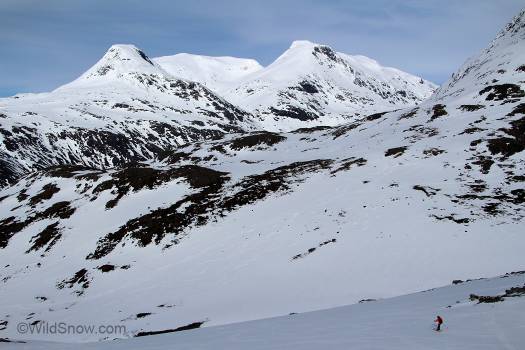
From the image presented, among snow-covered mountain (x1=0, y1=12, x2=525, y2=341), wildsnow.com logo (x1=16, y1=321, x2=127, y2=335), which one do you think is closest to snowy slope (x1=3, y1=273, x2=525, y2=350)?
snow-covered mountain (x1=0, y1=12, x2=525, y2=341)

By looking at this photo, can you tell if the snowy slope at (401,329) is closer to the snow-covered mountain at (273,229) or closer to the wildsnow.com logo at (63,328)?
the snow-covered mountain at (273,229)

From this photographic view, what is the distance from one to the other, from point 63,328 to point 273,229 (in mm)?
17377

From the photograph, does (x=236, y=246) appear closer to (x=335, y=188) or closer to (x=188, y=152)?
(x=335, y=188)

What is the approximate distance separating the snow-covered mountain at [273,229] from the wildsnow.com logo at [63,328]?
829 mm

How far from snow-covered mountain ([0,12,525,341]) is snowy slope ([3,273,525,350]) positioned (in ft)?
20.3

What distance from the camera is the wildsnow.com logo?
25.6m

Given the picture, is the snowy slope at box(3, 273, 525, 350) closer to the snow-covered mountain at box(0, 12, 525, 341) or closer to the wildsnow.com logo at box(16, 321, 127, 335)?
the snow-covered mountain at box(0, 12, 525, 341)

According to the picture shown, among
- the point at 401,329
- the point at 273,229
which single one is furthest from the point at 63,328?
the point at 401,329

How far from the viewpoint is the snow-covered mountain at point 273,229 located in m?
26.4

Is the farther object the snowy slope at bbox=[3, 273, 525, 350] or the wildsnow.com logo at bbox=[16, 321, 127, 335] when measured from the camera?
the wildsnow.com logo at bbox=[16, 321, 127, 335]

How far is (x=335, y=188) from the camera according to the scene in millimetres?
43219

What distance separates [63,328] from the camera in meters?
27.0

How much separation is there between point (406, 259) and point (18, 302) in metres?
29.7

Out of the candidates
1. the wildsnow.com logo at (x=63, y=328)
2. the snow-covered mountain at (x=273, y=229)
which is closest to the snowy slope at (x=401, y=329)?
the snow-covered mountain at (x=273, y=229)
